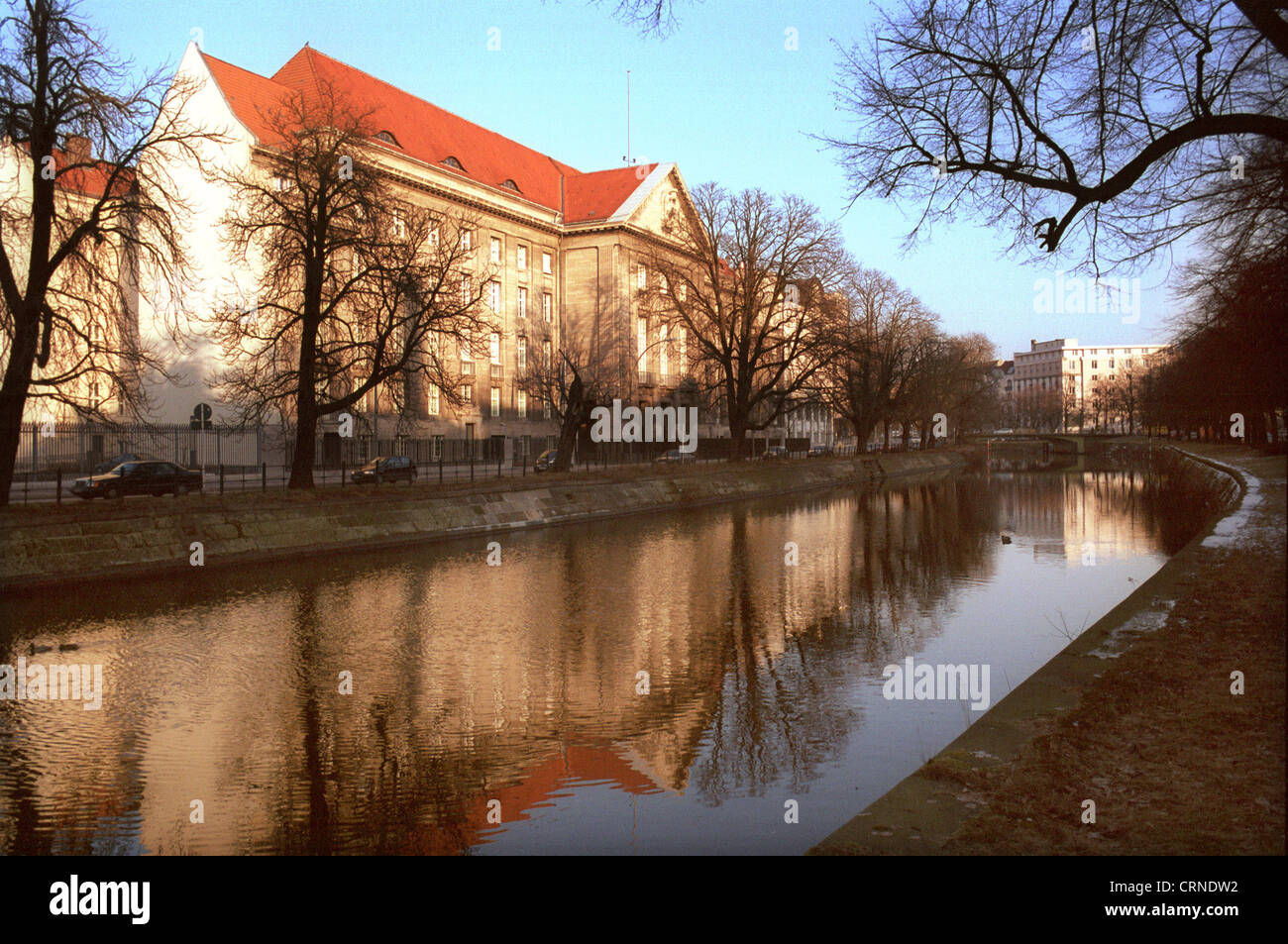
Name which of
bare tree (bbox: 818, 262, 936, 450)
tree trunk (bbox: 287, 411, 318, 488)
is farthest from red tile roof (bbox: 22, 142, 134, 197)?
bare tree (bbox: 818, 262, 936, 450)

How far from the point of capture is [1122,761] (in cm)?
646

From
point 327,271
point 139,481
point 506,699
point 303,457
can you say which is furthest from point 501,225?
point 506,699

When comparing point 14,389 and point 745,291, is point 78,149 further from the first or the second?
point 745,291

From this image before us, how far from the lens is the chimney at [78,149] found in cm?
2142

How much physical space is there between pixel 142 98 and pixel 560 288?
56593 millimetres

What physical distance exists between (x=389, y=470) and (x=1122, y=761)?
134 feet

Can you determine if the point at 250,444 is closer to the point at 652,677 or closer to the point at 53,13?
the point at 53,13

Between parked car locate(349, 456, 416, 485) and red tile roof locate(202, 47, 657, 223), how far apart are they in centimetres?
1681

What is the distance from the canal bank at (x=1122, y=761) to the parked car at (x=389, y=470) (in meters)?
35.1

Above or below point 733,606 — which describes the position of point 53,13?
above

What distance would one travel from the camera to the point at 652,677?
1033cm

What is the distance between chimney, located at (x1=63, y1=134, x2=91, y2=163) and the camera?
21422mm
